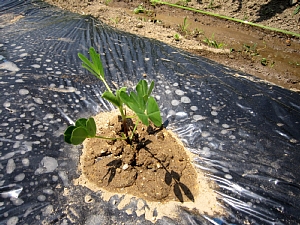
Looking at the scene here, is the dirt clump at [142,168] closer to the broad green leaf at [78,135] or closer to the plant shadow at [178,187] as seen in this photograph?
the plant shadow at [178,187]

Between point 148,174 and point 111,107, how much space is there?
0.63m

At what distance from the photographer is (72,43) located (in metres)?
2.16

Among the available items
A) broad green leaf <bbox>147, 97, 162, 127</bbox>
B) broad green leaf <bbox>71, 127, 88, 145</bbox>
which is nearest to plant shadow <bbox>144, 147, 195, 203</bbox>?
broad green leaf <bbox>147, 97, 162, 127</bbox>

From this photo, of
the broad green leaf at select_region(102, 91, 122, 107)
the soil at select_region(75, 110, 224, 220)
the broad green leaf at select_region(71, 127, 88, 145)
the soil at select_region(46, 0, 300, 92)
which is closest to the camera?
the broad green leaf at select_region(71, 127, 88, 145)

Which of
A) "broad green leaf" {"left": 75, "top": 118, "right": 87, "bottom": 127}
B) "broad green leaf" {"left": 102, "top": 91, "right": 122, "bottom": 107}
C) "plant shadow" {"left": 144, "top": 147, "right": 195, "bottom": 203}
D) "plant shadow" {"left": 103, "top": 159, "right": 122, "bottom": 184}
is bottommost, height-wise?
"plant shadow" {"left": 144, "top": 147, "right": 195, "bottom": 203}

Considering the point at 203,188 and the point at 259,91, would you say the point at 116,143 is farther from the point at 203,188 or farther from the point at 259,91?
the point at 259,91

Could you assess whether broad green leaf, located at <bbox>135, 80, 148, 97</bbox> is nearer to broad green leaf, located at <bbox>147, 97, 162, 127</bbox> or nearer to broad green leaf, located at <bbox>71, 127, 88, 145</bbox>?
broad green leaf, located at <bbox>147, 97, 162, 127</bbox>

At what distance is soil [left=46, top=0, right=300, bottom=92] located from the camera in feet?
9.12

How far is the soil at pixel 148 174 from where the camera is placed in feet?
3.44

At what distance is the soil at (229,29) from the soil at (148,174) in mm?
1856

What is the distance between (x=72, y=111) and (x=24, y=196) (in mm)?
596

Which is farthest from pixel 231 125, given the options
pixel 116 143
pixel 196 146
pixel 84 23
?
pixel 84 23

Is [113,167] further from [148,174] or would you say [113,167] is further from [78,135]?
[78,135]

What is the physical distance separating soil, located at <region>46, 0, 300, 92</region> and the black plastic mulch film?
806mm
